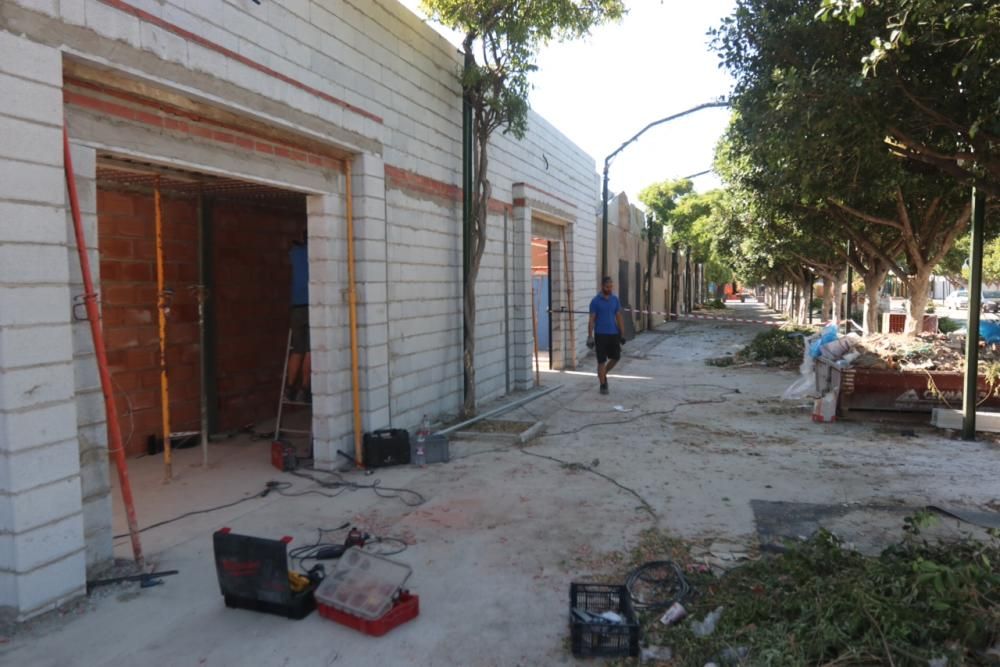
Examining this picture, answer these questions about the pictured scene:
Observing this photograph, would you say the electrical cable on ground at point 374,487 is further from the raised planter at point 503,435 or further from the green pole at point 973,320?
the green pole at point 973,320

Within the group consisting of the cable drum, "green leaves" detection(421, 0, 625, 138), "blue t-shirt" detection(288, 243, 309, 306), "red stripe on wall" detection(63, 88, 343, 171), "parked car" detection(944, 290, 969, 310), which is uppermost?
"green leaves" detection(421, 0, 625, 138)

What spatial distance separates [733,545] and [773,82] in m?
4.43

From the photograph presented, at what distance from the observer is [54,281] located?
3.84 metres

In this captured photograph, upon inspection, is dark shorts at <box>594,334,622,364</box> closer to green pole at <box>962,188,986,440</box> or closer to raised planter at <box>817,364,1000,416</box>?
raised planter at <box>817,364,1000,416</box>

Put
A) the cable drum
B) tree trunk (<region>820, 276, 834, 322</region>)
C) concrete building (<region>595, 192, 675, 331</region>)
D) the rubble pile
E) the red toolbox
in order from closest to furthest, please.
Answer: the red toolbox, the cable drum, the rubble pile, concrete building (<region>595, 192, 675, 331</region>), tree trunk (<region>820, 276, 834, 322</region>)

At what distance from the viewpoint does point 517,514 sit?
5.60 meters

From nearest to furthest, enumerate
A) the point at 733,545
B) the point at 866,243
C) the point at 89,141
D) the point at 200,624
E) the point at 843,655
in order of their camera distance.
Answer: the point at 843,655, the point at 200,624, the point at 89,141, the point at 733,545, the point at 866,243

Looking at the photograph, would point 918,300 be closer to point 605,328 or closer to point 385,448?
point 605,328

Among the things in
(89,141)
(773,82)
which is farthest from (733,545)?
(89,141)

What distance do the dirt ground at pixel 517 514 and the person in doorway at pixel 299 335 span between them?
0.74m

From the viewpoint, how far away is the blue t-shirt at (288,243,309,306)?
770 centimetres

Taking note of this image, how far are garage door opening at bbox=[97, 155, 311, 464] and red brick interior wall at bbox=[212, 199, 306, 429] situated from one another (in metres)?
0.01

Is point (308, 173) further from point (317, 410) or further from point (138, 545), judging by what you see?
point (138, 545)

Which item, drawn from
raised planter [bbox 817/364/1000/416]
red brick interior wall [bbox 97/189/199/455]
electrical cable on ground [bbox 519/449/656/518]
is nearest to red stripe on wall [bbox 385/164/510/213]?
red brick interior wall [bbox 97/189/199/455]
